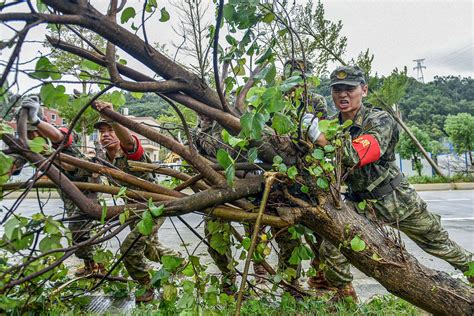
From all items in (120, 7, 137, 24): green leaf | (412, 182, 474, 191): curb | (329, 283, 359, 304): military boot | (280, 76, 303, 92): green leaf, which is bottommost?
(412, 182, 474, 191): curb

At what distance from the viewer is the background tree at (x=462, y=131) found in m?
19.3

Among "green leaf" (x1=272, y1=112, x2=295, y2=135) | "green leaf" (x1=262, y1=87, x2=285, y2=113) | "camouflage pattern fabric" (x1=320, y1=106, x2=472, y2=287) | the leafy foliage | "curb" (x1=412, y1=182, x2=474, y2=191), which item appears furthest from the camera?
the leafy foliage

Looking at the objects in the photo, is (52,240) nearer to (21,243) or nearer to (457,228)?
(21,243)

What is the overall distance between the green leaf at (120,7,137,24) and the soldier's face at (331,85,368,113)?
5.21 ft

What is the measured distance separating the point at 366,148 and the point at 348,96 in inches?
27.3

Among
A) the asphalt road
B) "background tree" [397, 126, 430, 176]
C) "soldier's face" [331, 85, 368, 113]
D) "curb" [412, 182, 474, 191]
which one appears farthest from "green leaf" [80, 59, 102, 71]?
"background tree" [397, 126, 430, 176]

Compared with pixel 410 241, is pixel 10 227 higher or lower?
higher

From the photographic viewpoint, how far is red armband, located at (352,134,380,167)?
83.4 inches

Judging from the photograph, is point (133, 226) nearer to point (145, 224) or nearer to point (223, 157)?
point (145, 224)

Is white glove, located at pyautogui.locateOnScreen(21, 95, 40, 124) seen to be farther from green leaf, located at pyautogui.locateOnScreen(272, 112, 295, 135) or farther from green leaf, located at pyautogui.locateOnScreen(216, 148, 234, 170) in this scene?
green leaf, located at pyautogui.locateOnScreen(272, 112, 295, 135)

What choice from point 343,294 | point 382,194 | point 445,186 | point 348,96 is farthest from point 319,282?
point 445,186

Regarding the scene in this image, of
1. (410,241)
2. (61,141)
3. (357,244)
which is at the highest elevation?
(61,141)

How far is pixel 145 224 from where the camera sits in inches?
57.6

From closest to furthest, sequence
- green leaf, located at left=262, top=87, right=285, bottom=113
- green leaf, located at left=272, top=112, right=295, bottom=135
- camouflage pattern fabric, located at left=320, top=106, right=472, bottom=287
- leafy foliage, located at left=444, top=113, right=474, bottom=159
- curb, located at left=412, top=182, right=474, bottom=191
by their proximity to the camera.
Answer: green leaf, located at left=262, top=87, right=285, bottom=113 < green leaf, located at left=272, top=112, right=295, bottom=135 < camouflage pattern fabric, located at left=320, top=106, right=472, bottom=287 < curb, located at left=412, top=182, right=474, bottom=191 < leafy foliage, located at left=444, top=113, right=474, bottom=159
